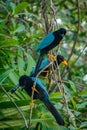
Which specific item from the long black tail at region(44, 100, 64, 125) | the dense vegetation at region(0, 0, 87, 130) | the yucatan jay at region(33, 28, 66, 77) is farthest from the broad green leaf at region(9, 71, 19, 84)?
the long black tail at region(44, 100, 64, 125)

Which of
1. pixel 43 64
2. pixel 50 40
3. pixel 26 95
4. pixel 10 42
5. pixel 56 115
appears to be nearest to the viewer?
pixel 56 115

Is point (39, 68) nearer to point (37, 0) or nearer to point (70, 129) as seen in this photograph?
point (70, 129)

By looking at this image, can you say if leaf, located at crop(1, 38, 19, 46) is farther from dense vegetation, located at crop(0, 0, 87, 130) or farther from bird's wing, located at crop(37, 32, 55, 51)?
bird's wing, located at crop(37, 32, 55, 51)

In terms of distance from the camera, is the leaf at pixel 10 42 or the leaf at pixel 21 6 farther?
the leaf at pixel 21 6

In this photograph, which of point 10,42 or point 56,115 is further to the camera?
point 10,42

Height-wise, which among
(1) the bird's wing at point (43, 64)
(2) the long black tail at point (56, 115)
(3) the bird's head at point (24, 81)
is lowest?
(2) the long black tail at point (56, 115)

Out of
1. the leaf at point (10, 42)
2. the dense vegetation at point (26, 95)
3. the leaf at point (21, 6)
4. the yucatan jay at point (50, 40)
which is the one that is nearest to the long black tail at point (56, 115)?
the dense vegetation at point (26, 95)

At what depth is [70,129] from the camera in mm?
1946

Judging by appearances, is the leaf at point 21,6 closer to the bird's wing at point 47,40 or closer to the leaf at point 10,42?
the leaf at point 10,42

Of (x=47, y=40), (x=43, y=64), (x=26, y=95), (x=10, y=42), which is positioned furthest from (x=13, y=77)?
(x=47, y=40)

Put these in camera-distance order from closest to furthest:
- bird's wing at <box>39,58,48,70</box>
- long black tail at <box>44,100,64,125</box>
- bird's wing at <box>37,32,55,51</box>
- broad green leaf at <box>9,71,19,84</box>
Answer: long black tail at <box>44,100,64,125</box> → bird's wing at <box>37,32,55,51</box> → bird's wing at <box>39,58,48,70</box> → broad green leaf at <box>9,71,19,84</box>

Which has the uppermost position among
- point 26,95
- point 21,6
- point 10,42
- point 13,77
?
point 21,6

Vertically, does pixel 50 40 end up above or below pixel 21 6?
below

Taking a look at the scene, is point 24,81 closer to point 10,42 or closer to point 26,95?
point 26,95
